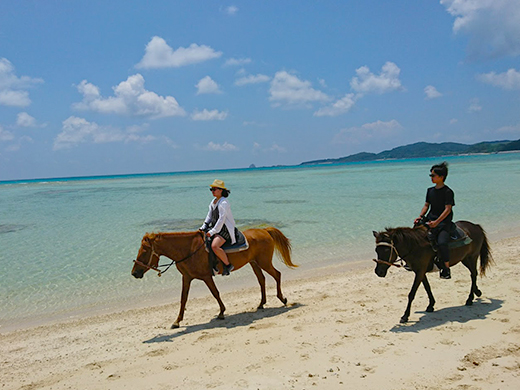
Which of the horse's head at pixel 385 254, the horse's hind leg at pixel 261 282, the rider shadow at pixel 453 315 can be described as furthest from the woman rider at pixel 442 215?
the horse's hind leg at pixel 261 282

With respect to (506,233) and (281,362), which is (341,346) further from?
(506,233)

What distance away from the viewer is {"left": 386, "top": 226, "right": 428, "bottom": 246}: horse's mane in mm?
5769

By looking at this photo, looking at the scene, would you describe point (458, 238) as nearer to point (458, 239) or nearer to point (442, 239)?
point (458, 239)

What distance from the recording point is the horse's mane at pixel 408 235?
5.77 m

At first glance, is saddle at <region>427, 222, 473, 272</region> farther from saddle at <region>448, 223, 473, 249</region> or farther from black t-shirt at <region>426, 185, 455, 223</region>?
black t-shirt at <region>426, 185, 455, 223</region>

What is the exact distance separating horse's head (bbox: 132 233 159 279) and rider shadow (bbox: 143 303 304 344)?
1055 millimetres

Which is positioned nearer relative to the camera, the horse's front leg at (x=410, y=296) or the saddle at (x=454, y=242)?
the horse's front leg at (x=410, y=296)

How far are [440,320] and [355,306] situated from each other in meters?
1.40

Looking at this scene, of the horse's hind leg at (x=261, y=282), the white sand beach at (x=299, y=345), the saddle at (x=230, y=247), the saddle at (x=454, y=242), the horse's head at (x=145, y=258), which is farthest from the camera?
the horse's hind leg at (x=261, y=282)

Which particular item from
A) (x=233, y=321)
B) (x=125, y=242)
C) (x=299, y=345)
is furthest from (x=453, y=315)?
(x=125, y=242)

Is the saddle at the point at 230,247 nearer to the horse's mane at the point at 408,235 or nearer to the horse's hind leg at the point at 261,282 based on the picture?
the horse's hind leg at the point at 261,282

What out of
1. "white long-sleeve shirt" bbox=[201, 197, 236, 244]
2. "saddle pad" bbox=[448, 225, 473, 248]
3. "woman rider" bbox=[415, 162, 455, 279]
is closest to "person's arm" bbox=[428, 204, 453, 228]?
"woman rider" bbox=[415, 162, 455, 279]

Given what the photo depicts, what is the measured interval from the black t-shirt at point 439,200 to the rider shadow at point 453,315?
1382 mm

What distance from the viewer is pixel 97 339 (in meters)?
6.34
